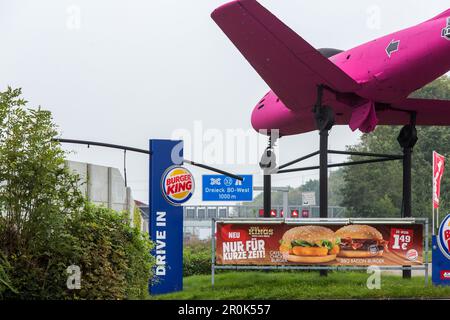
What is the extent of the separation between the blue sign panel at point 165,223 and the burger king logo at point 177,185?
7 cm

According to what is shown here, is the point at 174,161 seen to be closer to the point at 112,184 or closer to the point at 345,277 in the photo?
the point at 112,184

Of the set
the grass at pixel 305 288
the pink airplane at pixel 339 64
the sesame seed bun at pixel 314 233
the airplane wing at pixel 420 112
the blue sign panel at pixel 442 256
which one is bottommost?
the grass at pixel 305 288

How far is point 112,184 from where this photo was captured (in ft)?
59.4

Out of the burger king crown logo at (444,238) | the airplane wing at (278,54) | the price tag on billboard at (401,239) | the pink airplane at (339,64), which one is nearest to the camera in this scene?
the airplane wing at (278,54)

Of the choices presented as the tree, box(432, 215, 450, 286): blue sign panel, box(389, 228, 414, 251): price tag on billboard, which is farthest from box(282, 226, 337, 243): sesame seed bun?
the tree

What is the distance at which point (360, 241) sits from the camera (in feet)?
47.5

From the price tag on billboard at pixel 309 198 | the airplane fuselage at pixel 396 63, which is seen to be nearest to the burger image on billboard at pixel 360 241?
the airplane fuselage at pixel 396 63

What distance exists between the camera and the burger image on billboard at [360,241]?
1447 centimetres

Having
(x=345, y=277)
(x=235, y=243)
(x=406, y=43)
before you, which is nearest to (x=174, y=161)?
(x=235, y=243)

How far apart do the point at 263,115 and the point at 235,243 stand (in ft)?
15.8

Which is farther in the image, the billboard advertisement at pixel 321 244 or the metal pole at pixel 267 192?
the metal pole at pixel 267 192

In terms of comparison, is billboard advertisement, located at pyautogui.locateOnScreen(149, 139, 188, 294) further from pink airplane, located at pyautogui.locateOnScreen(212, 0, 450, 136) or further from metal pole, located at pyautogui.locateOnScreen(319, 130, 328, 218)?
metal pole, located at pyautogui.locateOnScreen(319, 130, 328, 218)

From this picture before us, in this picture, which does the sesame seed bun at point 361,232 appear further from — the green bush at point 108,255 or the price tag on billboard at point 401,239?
the green bush at point 108,255

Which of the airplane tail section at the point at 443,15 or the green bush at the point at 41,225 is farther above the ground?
the airplane tail section at the point at 443,15
